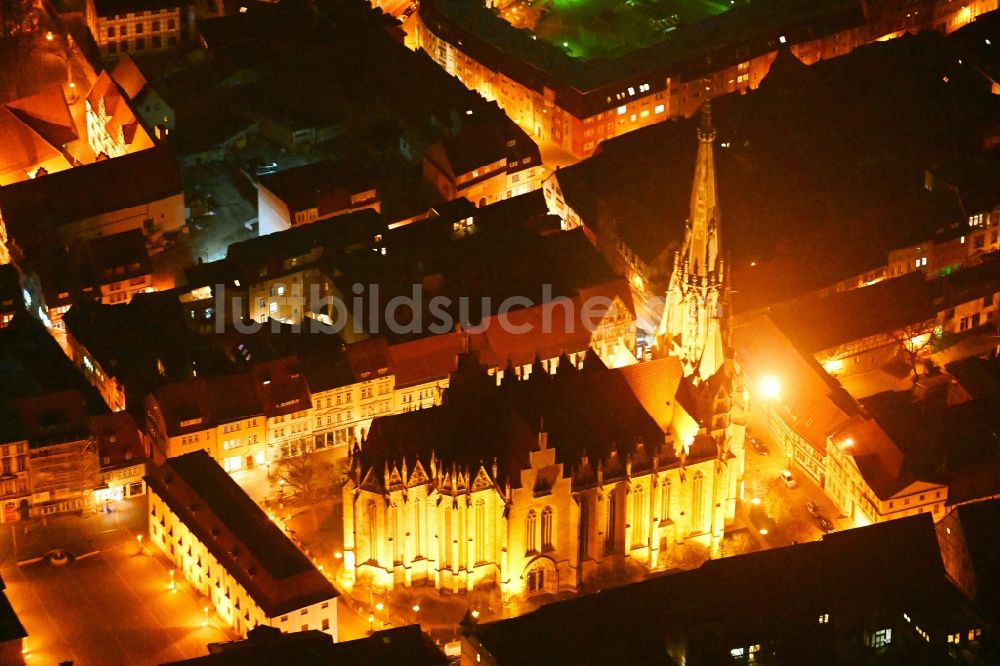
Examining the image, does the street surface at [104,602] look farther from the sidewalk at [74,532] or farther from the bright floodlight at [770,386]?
the bright floodlight at [770,386]

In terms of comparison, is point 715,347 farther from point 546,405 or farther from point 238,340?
point 238,340

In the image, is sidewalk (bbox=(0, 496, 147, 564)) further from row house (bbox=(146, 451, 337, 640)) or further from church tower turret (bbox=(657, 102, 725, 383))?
church tower turret (bbox=(657, 102, 725, 383))

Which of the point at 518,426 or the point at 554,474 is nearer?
the point at 554,474

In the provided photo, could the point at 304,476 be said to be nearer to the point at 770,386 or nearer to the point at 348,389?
the point at 348,389

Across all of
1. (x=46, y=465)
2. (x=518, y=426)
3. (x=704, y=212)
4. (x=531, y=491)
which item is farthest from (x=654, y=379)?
(x=46, y=465)

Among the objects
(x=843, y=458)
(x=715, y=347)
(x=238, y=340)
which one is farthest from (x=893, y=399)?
(x=238, y=340)

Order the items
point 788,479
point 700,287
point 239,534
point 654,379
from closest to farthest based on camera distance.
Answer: point 239,534 < point 700,287 < point 654,379 < point 788,479

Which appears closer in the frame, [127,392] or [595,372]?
[595,372]
